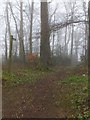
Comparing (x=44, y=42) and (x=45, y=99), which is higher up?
(x=44, y=42)

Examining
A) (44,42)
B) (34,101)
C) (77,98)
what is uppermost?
(44,42)

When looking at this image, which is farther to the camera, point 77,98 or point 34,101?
point 34,101

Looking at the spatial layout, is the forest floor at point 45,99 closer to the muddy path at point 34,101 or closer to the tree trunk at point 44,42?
the muddy path at point 34,101

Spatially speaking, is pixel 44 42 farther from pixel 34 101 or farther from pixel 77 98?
pixel 77 98

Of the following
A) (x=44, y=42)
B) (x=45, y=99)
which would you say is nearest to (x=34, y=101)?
(x=45, y=99)

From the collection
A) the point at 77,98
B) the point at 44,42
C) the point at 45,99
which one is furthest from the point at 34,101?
the point at 44,42

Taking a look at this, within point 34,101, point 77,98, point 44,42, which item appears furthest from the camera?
point 44,42

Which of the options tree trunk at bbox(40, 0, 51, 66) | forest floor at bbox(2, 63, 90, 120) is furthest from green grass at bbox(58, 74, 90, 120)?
tree trunk at bbox(40, 0, 51, 66)

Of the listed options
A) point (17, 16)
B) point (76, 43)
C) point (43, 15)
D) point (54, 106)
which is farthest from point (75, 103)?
point (76, 43)

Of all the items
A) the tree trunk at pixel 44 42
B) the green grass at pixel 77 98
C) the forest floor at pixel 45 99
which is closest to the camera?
the green grass at pixel 77 98

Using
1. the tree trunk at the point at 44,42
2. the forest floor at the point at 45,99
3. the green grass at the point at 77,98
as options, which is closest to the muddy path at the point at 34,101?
the forest floor at the point at 45,99

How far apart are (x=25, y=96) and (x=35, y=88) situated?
1.06 m

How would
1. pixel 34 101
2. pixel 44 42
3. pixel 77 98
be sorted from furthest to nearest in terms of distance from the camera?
1. pixel 44 42
2. pixel 34 101
3. pixel 77 98

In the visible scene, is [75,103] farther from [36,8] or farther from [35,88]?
[36,8]
